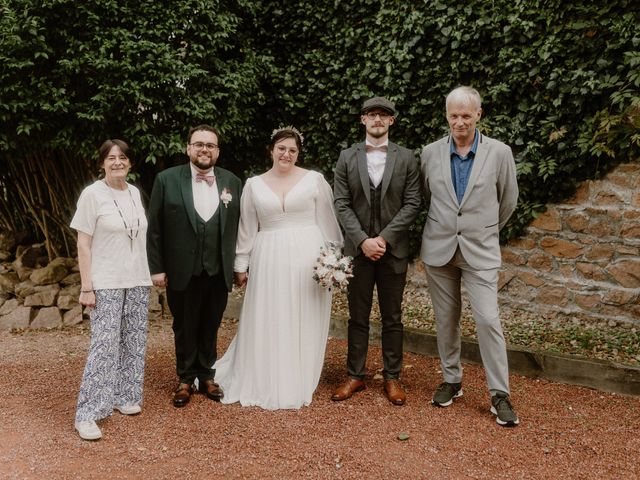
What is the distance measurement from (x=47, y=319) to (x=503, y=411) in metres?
5.56

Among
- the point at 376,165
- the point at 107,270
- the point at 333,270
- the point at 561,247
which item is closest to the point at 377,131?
the point at 376,165

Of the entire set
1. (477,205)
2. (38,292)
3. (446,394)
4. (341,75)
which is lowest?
(446,394)

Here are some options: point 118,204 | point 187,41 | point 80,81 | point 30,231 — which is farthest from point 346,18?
point 30,231

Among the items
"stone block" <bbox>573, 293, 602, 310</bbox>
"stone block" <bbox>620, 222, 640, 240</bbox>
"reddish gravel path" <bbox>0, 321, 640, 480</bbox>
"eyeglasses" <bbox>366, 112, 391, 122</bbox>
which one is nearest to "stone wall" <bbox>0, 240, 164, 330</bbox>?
"reddish gravel path" <bbox>0, 321, 640, 480</bbox>

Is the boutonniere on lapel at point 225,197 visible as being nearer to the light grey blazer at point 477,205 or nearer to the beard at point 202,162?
the beard at point 202,162

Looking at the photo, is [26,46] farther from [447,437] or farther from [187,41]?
[447,437]

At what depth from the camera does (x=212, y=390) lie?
4516 millimetres

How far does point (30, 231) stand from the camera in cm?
823

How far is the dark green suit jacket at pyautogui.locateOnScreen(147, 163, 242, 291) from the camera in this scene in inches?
169

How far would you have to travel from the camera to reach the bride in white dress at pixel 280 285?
4.48 metres

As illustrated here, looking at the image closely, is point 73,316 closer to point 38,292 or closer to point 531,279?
point 38,292

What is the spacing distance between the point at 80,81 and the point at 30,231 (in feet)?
9.39

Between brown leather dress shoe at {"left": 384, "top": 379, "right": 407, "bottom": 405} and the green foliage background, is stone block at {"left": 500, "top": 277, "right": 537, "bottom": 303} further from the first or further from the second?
brown leather dress shoe at {"left": 384, "top": 379, "right": 407, "bottom": 405}

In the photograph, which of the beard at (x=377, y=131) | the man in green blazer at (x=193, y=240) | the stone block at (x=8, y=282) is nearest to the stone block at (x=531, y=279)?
the beard at (x=377, y=131)
